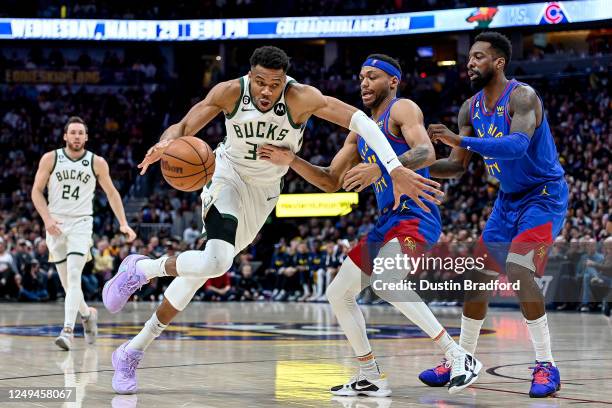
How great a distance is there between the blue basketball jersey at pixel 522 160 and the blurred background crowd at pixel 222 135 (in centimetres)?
986

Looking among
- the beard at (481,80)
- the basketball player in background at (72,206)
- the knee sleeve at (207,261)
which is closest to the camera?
the knee sleeve at (207,261)

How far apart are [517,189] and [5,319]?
9.60 m

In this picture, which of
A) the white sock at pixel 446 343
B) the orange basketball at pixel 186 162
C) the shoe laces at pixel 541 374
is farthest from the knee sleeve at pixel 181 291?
the shoe laces at pixel 541 374

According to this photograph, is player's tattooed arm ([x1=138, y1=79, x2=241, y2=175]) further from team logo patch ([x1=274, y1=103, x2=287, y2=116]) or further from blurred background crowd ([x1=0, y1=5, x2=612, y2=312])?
blurred background crowd ([x1=0, y1=5, x2=612, y2=312])

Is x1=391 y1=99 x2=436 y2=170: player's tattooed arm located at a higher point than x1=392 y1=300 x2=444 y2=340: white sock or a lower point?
higher

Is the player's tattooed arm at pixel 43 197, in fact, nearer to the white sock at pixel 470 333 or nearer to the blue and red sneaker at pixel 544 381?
the white sock at pixel 470 333

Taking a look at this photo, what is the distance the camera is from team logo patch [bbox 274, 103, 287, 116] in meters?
6.54

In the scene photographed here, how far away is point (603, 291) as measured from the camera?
16328 mm

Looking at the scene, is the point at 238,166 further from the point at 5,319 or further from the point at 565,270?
the point at 565,270

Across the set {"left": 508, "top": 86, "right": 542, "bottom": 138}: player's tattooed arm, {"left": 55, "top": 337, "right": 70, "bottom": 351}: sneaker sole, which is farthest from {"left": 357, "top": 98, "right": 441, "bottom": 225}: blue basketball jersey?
{"left": 55, "top": 337, "right": 70, "bottom": 351}: sneaker sole

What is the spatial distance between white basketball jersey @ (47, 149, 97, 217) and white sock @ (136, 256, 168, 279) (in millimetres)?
4055

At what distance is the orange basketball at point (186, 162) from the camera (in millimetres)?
6211

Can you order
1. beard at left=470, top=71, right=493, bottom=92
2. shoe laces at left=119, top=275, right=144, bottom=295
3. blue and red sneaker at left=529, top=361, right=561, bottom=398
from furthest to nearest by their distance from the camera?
beard at left=470, top=71, right=493, bottom=92 → shoe laces at left=119, top=275, right=144, bottom=295 → blue and red sneaker at left=529, top=361, right=561, bottom=398

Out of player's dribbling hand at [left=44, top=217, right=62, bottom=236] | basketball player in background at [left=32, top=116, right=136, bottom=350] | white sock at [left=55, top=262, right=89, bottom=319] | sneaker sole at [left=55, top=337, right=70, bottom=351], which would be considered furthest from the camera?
white sock at [left=55, top=262, right=89, bottom=319]
